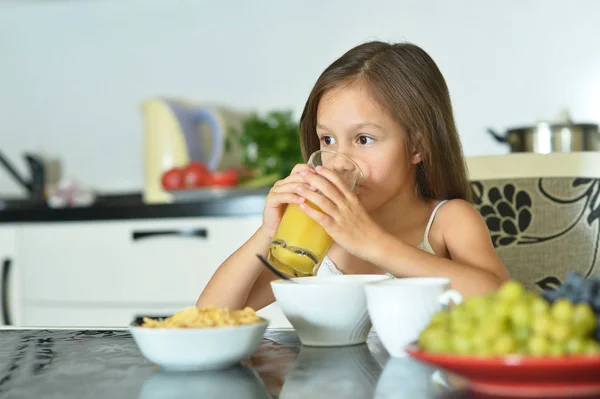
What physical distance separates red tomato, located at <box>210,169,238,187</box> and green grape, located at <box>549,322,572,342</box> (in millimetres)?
2207

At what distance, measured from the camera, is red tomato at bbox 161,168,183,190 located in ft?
9.12

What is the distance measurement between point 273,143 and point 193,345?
2119mm

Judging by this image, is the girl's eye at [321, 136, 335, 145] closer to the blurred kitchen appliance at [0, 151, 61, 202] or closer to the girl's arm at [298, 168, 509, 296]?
the girl's arm at [298, 168, 509, 296]

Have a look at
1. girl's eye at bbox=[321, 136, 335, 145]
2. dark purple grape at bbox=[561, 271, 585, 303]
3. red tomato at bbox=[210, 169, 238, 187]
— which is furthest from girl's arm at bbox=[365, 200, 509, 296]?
red tomato at bbox=[210, 169, 238, 187]

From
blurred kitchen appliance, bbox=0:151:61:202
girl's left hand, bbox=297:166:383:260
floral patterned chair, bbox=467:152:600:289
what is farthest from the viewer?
blurred kitchen appliance, bbox=0:151:61:202

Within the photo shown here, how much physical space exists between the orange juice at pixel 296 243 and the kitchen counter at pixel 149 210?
1.32 metres

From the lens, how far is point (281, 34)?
3.12 metres

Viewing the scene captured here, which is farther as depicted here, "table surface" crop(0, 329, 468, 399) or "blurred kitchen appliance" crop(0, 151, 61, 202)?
"blurred kitchen appliance" crop(0, 151, 61, 202)

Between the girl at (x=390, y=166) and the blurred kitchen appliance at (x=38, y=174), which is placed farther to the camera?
the blurred kitchen appliance at (x=38, y=174)

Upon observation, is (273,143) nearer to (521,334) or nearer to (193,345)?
(193,345)

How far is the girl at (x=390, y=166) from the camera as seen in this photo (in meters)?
1.35

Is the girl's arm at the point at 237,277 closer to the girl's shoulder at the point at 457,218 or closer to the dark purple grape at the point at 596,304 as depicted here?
the girl's shoulder at the point at 457,218

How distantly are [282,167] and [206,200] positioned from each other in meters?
0.39

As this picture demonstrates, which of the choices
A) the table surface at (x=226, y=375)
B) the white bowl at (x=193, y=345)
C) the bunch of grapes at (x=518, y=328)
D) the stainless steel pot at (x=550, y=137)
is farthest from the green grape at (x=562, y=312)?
the stainless steel pot at (x=550, y=137)
